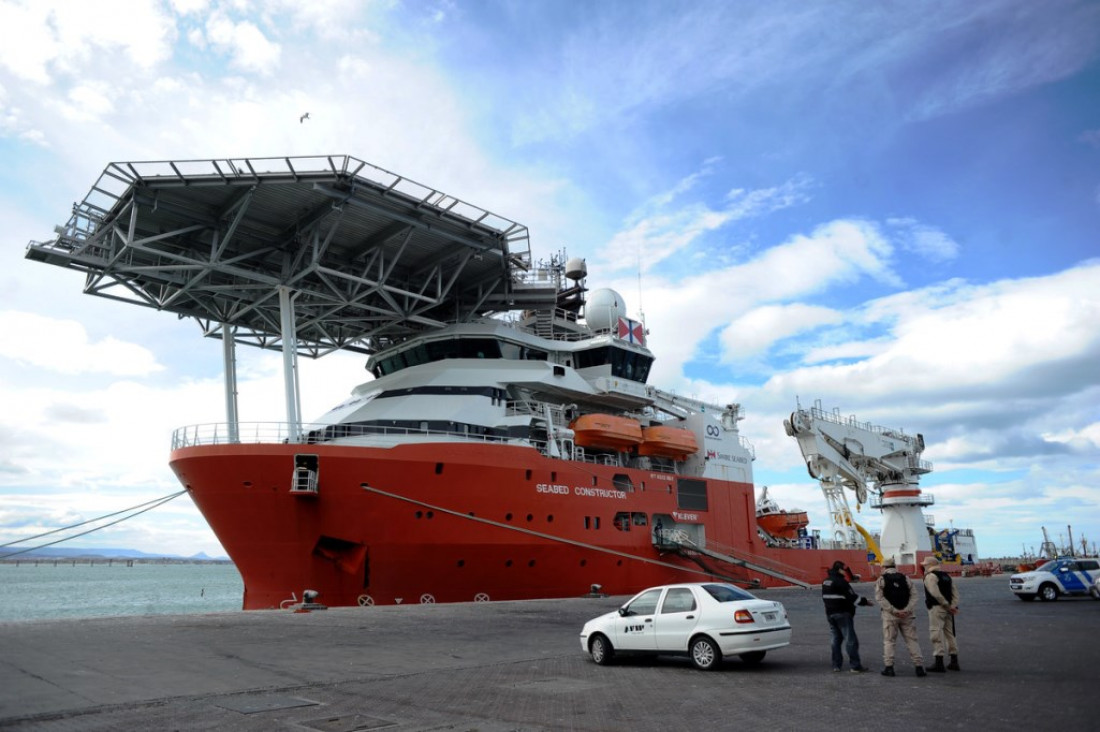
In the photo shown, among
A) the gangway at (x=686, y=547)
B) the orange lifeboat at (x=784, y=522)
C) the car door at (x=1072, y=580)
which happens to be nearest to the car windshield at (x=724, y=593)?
the gangway at (x=686, y=547)

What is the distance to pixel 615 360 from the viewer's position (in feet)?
101

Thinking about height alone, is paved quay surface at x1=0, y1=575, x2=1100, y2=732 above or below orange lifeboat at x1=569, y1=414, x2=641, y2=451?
below

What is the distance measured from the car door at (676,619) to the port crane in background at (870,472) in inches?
1218

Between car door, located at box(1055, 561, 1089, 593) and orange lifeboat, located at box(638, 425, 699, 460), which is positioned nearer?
car door, located at box(1055, 561, 1089, 593)

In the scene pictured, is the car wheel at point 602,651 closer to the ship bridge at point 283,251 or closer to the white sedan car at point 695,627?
the white sedan car at point 695,627

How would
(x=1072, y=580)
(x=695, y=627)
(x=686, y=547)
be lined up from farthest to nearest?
(x=686, y=547) → (x=1072, y=580) → (x=695, y=627)

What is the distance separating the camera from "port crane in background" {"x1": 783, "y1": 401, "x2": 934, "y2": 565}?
40000 mm

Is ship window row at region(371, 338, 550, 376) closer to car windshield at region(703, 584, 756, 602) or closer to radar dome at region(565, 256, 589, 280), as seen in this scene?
radar dome at region(565, 256, 589, 280)

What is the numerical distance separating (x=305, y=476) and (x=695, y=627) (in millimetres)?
12479

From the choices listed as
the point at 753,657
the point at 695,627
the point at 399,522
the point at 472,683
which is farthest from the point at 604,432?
the point at 472,683

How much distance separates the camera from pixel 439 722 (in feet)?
23.1

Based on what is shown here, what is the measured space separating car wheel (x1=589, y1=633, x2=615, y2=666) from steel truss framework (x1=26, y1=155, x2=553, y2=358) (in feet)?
49.2

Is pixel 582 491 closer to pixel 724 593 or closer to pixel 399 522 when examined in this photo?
pixel 399 522

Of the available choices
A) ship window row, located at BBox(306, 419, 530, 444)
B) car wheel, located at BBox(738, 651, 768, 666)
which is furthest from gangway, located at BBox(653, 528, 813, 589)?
car wheel, located at BBox(738, 651, 768, 666)
